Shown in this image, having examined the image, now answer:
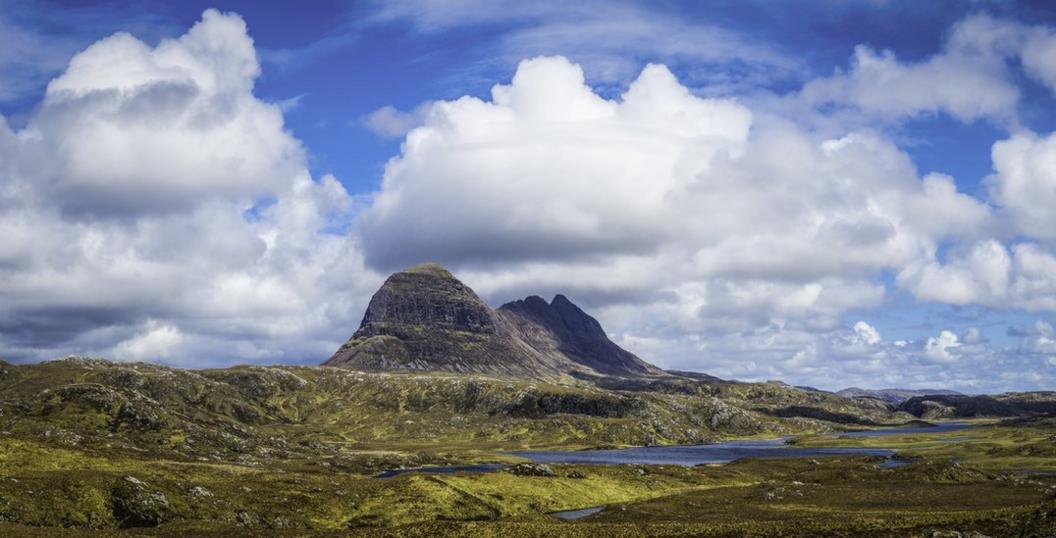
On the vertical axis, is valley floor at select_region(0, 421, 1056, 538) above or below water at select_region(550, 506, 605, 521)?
above

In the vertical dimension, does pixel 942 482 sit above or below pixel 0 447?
below

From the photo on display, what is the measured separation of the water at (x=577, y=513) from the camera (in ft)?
361

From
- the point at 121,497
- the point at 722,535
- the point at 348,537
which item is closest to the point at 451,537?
the point at 348,537

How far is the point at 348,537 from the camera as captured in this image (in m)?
70.9

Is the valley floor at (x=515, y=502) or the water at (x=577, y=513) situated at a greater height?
the valley floor at (x=515, y=502)

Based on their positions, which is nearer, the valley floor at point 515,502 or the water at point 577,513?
the valley floor at point 515,502

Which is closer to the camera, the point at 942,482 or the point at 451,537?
the point at 451,537

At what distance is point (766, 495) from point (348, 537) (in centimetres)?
8134

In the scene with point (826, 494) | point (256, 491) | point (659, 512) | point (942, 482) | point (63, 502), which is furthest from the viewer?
point (942, 482)

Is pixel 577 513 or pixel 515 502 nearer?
pixel 515 502

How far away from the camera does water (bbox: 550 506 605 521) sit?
10994 cm

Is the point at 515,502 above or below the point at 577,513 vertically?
above

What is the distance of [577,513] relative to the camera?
115438 mm

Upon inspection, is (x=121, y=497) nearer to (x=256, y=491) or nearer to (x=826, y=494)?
(x=256, y=491)
